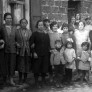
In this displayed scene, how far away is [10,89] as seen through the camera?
7.71 metres

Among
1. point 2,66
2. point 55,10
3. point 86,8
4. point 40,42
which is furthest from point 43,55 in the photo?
point 86,8

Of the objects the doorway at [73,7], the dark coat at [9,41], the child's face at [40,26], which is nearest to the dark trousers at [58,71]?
the child's face at [40,26]

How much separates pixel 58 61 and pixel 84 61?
2.35ft

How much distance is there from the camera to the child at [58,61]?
8.07 metres

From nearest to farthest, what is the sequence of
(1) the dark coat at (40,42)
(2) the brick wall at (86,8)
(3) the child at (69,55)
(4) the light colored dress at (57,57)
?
(1) the dark coat at (40,42), (4) the light colored dress at (57,57), (3) the child at (69,55), (2) the brick wall at (86,8)

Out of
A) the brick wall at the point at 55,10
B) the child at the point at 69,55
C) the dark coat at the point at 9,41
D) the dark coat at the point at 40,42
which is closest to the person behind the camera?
the dark coat at the point at 9,41

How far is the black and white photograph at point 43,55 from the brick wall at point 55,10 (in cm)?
128

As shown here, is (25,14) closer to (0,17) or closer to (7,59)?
(0,17)

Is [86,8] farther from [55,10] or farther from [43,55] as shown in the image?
[43,55]

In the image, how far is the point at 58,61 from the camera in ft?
26.5

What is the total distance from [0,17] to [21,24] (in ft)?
4.68

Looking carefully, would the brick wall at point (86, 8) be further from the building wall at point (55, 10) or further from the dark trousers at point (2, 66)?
the dark trousers at point (2, 66)

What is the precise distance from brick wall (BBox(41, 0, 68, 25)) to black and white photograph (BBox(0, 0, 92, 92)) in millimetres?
1283

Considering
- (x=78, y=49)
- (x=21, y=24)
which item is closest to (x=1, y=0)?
(x=21, y=24)
